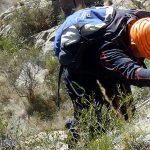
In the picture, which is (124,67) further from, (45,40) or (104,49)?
(45,40)

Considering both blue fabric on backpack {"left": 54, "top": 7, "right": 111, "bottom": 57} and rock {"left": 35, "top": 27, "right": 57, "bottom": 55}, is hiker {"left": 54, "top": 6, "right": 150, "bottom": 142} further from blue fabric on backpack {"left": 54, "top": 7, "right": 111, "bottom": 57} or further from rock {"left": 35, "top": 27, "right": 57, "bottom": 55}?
rock {"left": 35, "top": 27, "right": 57, "bottom": 55}

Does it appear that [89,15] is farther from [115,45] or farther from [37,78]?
[37,78]

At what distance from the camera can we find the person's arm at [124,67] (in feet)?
8.93

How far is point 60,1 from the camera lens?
35.1 feet

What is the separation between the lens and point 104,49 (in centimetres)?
294

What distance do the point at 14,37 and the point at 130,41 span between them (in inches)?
322

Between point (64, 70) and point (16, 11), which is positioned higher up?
point (64, 70)

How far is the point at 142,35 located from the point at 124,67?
0.23m

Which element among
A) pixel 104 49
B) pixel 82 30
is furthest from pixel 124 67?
pixel 82 30

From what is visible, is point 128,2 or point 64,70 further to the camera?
point 128,2

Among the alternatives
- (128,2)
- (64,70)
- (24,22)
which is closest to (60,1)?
(24,22)

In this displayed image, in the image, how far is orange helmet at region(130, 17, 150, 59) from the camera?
2.85 metres

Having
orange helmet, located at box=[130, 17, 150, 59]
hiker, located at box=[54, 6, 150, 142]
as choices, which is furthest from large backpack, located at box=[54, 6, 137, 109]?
orange helmet, located at box=[130, 17, 150, 59]

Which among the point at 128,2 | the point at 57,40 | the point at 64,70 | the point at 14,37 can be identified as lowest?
the point at 14,37
